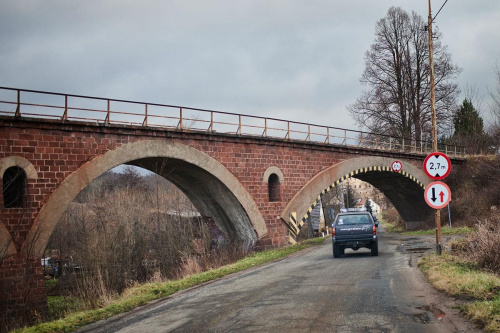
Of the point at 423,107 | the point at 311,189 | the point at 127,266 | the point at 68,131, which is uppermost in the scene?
the point at 423,107

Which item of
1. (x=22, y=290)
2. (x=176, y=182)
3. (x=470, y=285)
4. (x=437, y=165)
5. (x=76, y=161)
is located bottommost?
(x=22, y=290)

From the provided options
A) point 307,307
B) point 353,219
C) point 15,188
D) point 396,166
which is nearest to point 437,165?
point 353,219

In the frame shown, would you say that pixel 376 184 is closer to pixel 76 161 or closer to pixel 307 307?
pixel 76 161

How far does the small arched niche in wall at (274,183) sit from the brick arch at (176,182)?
1.89 m

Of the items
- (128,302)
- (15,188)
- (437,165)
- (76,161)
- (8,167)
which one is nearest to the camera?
(128,302)

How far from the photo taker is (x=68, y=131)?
18.4 metres

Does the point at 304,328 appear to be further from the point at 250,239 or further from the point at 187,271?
the point at 250,239

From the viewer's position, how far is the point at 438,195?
523 inches

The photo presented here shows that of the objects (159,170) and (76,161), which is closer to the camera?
(76,161)

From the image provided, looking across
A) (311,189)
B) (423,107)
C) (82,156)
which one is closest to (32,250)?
(82,156)

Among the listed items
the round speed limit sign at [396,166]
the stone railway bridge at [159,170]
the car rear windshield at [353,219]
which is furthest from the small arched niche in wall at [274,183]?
the round speed limit sign at [396,166]

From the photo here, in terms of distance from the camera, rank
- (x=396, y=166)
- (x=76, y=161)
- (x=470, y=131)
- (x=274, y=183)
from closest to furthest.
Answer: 1. (x=76, y=161)
2. (x=274, y=183)
3. (x=396, y=166)
4. (x=470, y=131)

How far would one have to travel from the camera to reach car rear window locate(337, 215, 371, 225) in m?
17.5

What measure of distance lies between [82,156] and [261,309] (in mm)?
12468
